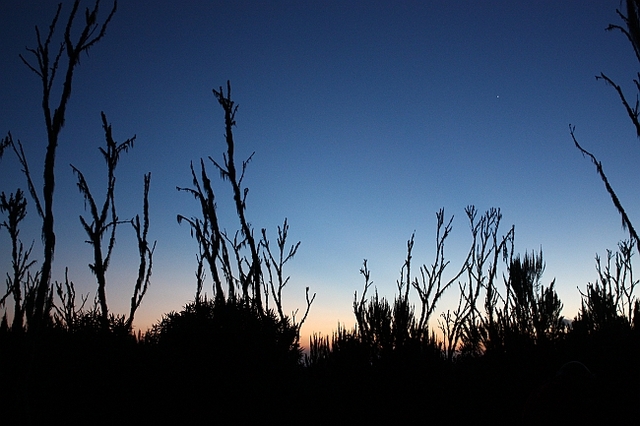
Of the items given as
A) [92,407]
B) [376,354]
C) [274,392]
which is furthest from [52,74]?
[376,354]

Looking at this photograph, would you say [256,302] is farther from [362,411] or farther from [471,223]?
[471,223]

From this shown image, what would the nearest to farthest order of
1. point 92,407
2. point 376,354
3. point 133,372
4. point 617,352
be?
1. point 92,407
2. point 133,372
3. point 617,352
4. point 376,354

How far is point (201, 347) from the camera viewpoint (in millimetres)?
5434

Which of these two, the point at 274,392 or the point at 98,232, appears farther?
the point at 98,232

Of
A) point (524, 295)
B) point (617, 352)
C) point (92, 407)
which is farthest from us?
point (524, 295)

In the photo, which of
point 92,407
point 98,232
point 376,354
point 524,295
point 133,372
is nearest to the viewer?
point 92,407

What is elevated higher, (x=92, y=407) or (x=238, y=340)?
(x=238, y=340)

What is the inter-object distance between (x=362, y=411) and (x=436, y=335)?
187cm

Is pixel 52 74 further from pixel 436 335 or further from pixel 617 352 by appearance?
pixel 617 352

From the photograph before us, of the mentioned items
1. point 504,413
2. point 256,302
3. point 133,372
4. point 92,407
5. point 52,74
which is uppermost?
point 52,74

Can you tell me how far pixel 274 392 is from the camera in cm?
540

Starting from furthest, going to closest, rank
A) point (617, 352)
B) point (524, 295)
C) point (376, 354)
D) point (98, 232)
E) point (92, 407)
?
point (524, 295) < point (98, 232) < point (376, 354) < point (617, 352) < point (92, 407)

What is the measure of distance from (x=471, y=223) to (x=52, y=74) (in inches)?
414

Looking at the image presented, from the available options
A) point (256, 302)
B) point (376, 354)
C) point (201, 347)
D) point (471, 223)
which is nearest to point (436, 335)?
point (376, 354)
